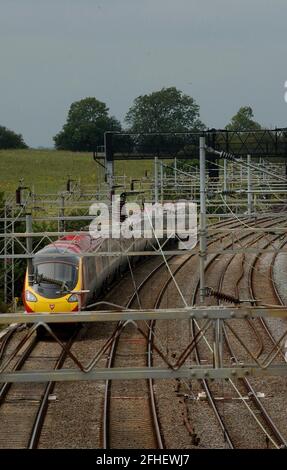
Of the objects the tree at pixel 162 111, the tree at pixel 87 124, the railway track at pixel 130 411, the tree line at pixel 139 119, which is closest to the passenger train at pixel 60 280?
the railway track at pixel 130 411

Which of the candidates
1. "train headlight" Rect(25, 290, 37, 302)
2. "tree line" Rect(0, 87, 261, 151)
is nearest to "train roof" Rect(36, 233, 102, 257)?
"train headlight" Rect(25, 290, 37, 302)

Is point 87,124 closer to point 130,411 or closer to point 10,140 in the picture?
point 10,140

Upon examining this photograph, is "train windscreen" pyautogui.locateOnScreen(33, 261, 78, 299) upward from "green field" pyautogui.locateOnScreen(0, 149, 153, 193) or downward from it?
downward

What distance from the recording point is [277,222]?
41156mm

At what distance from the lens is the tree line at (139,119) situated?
62.5m

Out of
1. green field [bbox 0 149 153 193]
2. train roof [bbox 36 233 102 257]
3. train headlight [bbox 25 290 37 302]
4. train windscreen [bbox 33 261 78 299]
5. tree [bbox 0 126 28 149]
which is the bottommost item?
train headlight [bbox 25 290 37 302]

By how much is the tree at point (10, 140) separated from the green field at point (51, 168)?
1084cm

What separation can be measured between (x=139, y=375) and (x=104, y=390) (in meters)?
5.79

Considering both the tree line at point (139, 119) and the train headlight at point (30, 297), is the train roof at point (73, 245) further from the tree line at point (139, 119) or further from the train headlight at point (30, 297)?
the tree line at point (139, 119)

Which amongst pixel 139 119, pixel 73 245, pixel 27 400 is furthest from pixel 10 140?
pixel 27 400

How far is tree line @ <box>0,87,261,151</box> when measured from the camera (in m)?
62.5

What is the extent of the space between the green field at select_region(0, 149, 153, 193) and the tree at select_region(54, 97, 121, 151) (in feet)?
3.92

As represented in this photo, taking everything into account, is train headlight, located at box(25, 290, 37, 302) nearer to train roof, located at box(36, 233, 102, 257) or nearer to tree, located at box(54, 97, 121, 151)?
train roof, located at box(36, 233, 102, 257)

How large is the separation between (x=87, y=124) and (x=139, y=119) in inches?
300
